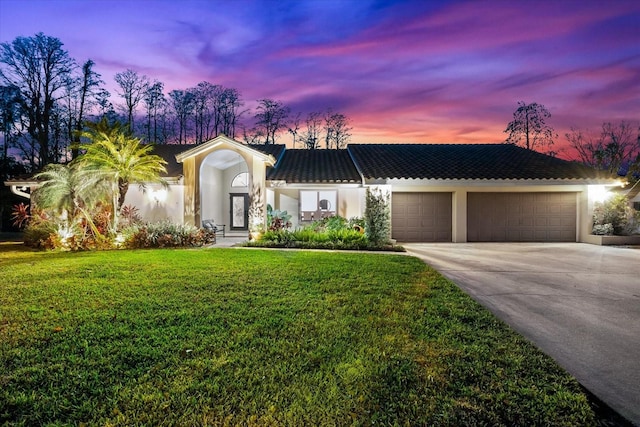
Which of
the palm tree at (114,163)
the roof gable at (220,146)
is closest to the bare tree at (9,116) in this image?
the palm tree at (114,163)

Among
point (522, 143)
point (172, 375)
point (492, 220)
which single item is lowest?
point (172, 375)

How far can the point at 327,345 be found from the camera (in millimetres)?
3896

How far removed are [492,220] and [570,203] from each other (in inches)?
142

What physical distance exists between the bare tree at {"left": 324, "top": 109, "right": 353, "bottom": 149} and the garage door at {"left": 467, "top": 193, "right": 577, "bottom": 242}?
52.1 feet

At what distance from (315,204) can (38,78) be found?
2479 centimetres

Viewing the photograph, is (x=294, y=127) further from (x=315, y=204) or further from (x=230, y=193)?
(x=315, y=204)

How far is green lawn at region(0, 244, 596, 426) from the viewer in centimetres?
270

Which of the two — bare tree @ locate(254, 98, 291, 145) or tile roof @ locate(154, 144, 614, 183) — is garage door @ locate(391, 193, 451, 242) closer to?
tile roof @ locate(154, 144, 614, 183)

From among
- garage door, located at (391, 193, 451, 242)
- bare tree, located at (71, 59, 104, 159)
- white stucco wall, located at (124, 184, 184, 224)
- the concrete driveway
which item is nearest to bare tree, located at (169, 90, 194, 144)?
bare tree, located at (71, 59, 104, 159)

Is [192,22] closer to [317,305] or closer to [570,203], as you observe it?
[317,305]

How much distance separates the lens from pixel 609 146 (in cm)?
3334

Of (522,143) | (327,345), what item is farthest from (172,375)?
(522,143)

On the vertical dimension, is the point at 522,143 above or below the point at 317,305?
above

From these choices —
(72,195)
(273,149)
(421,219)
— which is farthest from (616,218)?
(72,195)
